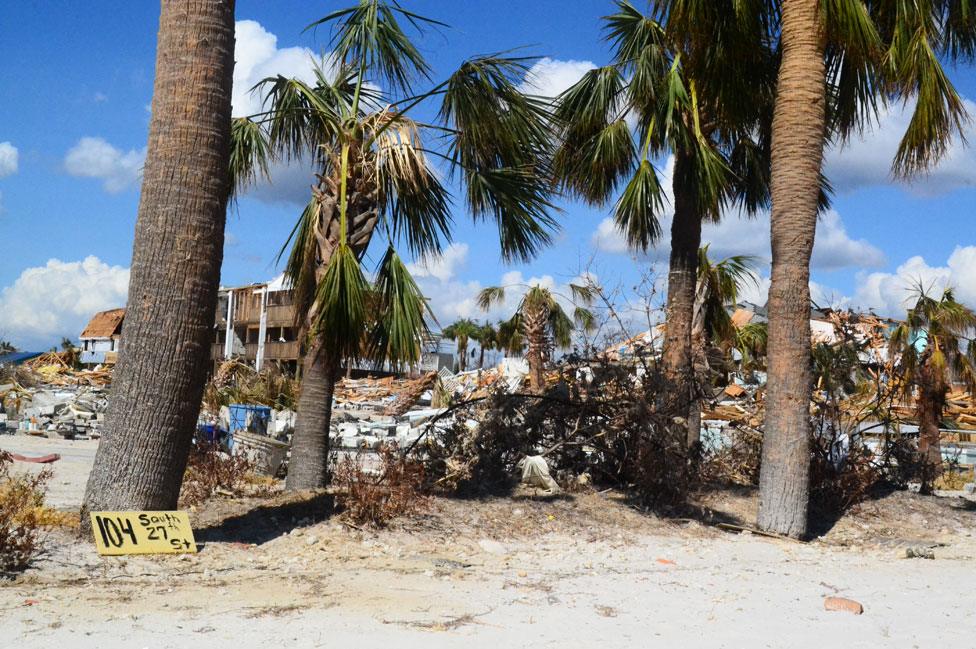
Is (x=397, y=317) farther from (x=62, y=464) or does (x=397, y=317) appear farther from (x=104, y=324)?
(x=104, y=324)

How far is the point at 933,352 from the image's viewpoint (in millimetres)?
13922

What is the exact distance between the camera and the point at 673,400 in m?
10.0

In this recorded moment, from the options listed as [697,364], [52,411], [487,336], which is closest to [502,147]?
[697,364]

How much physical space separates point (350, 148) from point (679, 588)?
516 cm

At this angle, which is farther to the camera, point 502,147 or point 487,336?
point 487,336

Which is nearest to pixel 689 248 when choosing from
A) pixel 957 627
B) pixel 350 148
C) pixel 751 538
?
pixel 751 538

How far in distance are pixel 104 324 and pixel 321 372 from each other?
55.6m

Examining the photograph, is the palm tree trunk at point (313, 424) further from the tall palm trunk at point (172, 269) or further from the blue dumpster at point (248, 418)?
the blue dumpster at point (248, 418)

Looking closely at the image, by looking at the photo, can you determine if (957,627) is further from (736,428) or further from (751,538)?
(736,428)

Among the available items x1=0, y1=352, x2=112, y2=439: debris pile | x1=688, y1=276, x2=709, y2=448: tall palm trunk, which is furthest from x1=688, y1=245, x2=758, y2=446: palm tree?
x1=0, y1=352, x2=112, y2=439: debris pile

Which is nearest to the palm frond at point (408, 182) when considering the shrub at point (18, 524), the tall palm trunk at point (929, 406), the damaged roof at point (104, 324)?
the shrub at point (18, 524)

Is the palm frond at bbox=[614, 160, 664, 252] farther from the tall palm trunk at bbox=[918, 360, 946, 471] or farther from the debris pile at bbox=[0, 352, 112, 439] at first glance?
the debris pile at bbox=[0, 352, 112, 439]

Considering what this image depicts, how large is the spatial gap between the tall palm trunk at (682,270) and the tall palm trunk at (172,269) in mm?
5905

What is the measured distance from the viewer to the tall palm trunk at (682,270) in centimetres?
1082
